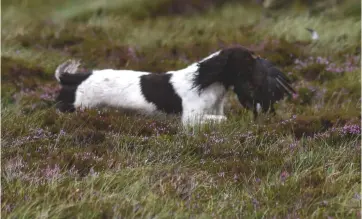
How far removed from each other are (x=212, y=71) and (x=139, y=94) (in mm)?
988

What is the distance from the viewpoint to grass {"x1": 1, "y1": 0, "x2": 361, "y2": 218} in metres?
4.36

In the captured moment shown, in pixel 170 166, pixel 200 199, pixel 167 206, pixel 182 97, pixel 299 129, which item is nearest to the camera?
pixel 167 206

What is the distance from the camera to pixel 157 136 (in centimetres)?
604

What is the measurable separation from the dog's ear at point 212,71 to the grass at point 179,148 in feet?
1.77

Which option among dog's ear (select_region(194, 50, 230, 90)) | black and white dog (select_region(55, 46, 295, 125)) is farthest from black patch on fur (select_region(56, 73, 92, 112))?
dog's ear (select_region(194, 50, 230, 90))

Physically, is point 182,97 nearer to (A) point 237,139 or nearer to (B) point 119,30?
(A) point 237,139

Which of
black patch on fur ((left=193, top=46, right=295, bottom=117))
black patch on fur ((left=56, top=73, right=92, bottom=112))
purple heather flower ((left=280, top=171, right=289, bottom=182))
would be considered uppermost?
black patch on fur ((left=193, top=46, right=295, bottom=117))

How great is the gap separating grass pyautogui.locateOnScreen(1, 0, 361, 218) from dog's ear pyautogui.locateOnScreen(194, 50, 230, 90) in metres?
0.54

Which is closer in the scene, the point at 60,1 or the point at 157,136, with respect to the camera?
the point at 157,136

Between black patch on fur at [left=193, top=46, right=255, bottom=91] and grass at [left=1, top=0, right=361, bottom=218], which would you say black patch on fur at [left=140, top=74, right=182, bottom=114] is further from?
black patch on fur at [left=193, top=46, right=255, bottom=91]

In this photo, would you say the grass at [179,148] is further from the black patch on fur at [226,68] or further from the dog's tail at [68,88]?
the black patch on fur at [226,68]

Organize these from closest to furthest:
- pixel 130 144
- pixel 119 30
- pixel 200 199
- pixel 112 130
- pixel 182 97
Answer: pixel 200 199
pixel 130 144
pixel 112 130
pixel 182 97
pixel 119 30

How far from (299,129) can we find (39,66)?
546 cm

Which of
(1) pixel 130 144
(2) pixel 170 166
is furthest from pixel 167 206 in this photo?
(1) pixel 130 144
